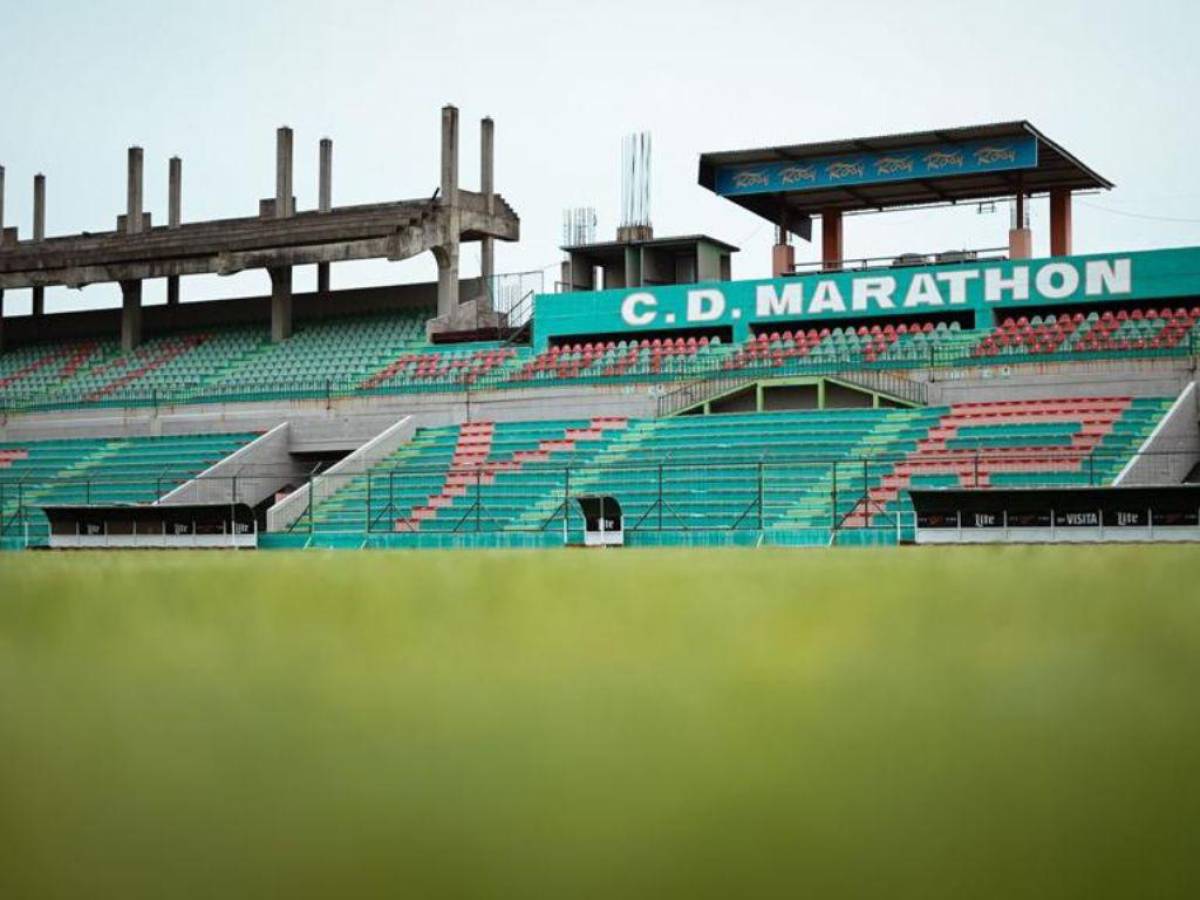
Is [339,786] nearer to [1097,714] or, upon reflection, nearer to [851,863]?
[851,863]

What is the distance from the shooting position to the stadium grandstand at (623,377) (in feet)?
72.3

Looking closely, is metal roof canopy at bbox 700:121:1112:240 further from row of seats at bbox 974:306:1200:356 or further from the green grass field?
the green grass field

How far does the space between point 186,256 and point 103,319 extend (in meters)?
6.40

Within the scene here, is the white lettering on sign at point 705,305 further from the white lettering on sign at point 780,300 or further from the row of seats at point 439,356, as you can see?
the white lettering on sign at point 780,300

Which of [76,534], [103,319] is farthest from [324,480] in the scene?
[103,319]

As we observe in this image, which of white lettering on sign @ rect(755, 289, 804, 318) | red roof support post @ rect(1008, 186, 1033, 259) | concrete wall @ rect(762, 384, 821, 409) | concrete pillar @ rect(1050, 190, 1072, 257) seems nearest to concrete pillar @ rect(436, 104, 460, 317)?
white lettering on sign @ rect(755, 289, 804, 318)

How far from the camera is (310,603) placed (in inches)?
149

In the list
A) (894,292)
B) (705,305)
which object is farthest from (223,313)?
(894,292)

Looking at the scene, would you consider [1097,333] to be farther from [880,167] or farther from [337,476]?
[337,476]

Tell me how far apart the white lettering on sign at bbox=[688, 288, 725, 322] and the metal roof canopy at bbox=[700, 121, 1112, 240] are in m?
2.37

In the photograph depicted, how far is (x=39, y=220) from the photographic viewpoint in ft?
142

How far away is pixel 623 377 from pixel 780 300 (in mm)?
3857

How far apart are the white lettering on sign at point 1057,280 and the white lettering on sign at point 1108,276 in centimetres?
24

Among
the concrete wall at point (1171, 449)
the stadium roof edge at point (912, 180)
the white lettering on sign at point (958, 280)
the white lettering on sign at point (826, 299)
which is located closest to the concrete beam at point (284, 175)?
the stadium roof edge at point (912, 180)
